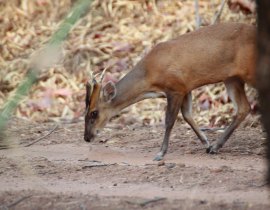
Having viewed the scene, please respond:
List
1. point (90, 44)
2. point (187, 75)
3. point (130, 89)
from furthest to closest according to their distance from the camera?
point (90, 44)
point (130, 89)
point (187, 75)

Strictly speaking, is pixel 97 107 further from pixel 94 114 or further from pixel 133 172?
pixel 133 172

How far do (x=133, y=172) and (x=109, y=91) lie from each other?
7.64 feet

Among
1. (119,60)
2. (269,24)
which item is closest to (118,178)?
(269,24)

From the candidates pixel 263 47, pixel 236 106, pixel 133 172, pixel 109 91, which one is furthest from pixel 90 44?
pixel 263 47

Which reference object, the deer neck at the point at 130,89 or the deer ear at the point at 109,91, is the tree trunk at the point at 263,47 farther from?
the deer ear at the point at 109,91

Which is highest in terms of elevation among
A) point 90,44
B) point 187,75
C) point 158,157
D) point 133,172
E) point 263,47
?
point 263,47

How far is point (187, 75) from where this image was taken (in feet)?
31.1

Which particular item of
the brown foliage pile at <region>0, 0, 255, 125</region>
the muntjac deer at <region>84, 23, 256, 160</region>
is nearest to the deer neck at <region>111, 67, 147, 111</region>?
the muntjac deer at <region>84, 23, 256, 160</region>

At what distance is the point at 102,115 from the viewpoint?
400 inches

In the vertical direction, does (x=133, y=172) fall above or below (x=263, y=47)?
below

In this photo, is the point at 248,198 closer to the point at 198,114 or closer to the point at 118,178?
the point at 118,178

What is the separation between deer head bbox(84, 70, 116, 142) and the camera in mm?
9930

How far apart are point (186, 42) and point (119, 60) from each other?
5437 millimetres

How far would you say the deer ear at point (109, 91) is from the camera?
10.0m
